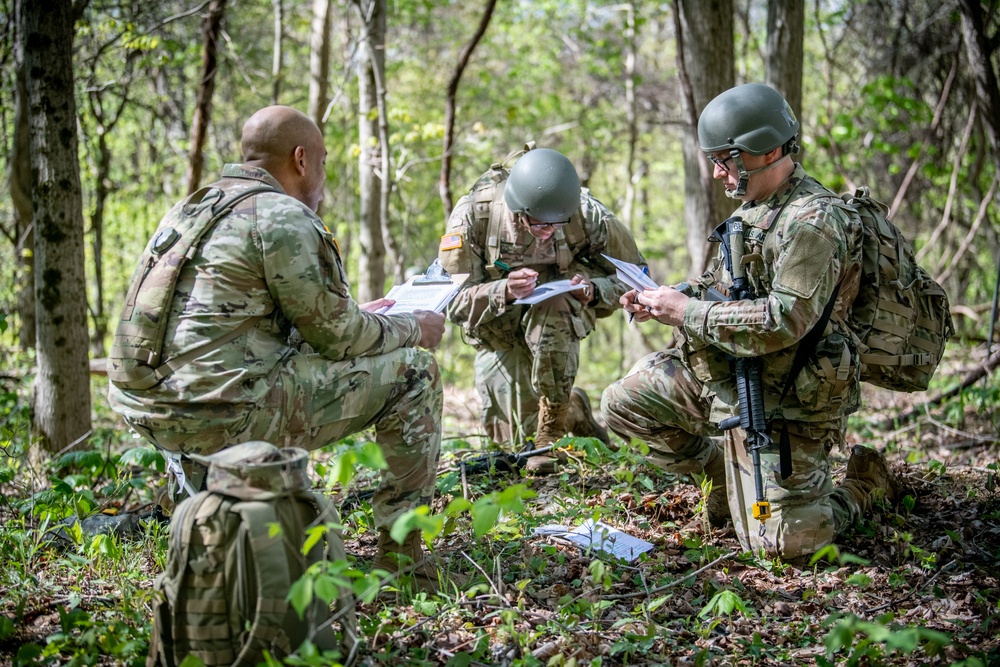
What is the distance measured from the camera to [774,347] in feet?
11.7

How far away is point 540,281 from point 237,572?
3408 mm

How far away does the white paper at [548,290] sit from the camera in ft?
15.4

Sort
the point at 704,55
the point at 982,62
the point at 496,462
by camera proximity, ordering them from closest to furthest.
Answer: the point at 496,462 < the point at 704,55 < the point at 982,62

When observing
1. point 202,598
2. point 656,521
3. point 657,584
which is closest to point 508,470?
point 656,521

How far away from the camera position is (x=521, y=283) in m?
4.89

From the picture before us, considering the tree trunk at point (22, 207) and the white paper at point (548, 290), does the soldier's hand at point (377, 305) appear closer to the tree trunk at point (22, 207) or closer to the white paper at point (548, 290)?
the white paper at point (548, 290)

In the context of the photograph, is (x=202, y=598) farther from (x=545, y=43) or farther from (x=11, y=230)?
(x=545, y=43)

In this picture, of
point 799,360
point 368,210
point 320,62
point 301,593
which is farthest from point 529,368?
point 320,62

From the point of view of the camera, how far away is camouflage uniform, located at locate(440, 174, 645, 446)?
519 cm

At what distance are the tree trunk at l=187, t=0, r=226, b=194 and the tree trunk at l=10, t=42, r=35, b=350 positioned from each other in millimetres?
1341

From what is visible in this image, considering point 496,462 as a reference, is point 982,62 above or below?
above

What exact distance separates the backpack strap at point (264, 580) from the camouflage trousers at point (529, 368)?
3024 mm

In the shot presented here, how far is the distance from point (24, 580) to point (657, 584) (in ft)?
8.39

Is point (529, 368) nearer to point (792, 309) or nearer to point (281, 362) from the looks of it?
point (792, 309)
